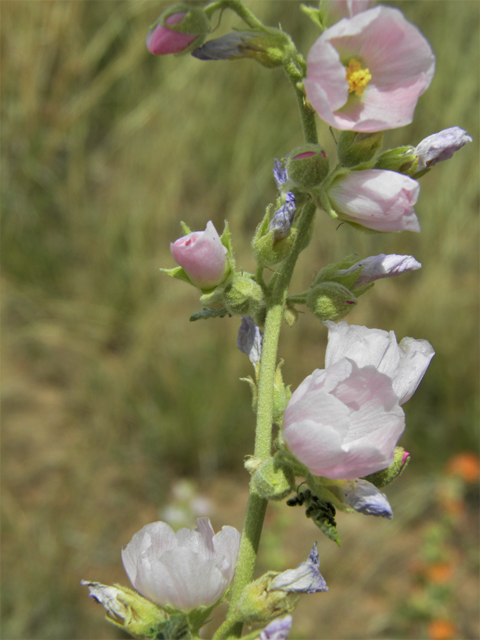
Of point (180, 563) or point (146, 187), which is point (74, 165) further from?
point (180, 563)

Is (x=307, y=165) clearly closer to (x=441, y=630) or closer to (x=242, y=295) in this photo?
(x=242, y=295)

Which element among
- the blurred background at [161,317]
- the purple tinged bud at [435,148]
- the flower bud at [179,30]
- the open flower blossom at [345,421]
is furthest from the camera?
the blurred background at [161,317]

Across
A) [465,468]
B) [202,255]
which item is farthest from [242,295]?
[465,468]

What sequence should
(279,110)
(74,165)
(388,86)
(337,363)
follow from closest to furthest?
(337,363)
(388,86)
(74,165)
(279,110)

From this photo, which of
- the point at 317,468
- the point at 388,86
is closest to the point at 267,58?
the point at 388,86

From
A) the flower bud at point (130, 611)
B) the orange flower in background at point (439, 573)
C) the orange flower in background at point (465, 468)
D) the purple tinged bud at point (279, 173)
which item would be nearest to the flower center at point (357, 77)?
the purple tinged bud at point (279, 173)

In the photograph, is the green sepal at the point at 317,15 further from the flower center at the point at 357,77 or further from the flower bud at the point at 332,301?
the flower bud at the point at 332,301
